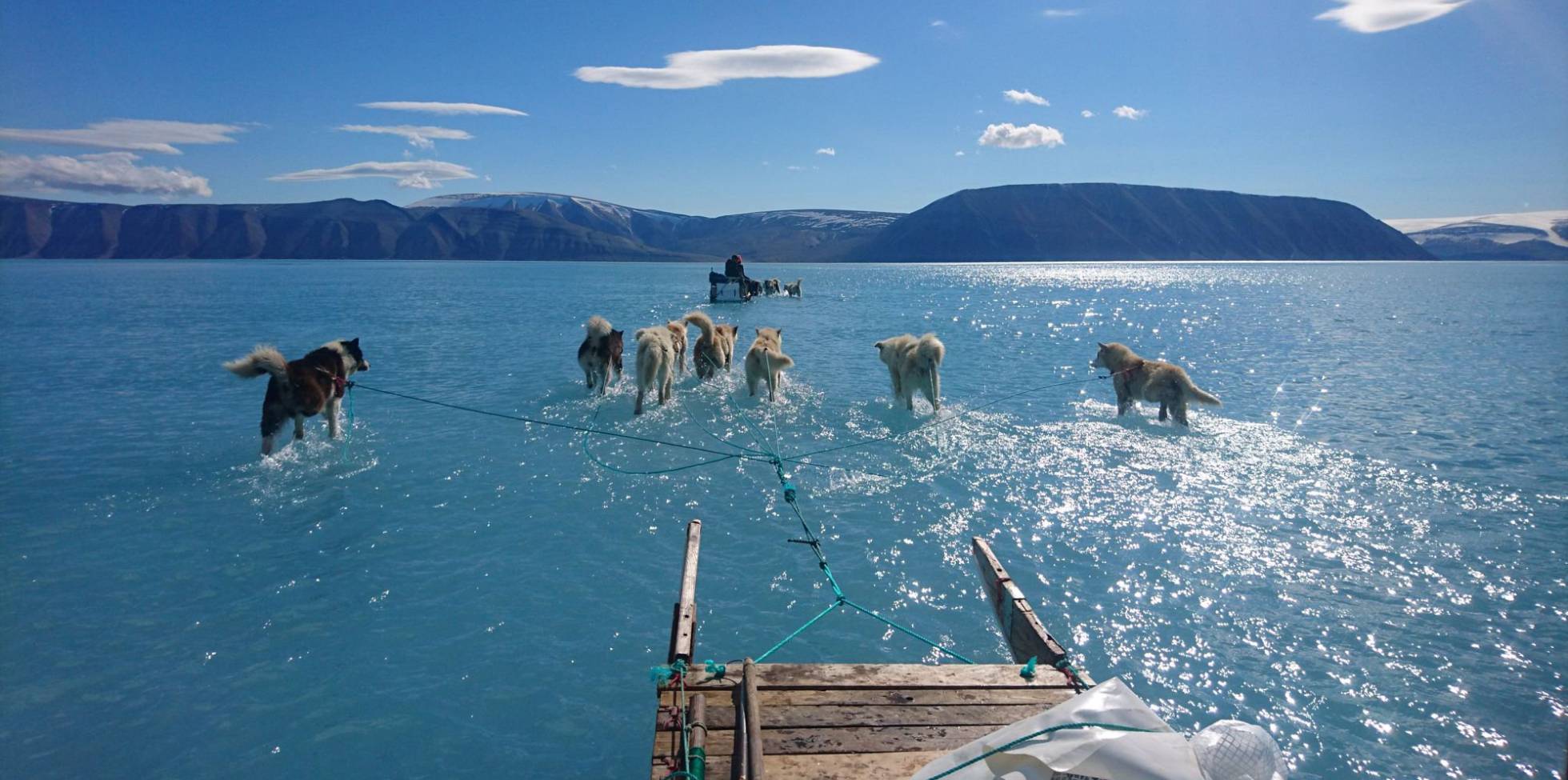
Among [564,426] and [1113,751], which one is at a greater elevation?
[1113,751]

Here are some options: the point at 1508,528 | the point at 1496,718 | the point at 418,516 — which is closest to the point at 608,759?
the point at 418,516

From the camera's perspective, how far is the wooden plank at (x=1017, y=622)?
17.1 feet

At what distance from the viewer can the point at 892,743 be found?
13.9 ft

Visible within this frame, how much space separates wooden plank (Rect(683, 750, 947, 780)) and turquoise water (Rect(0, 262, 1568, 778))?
4.59ft

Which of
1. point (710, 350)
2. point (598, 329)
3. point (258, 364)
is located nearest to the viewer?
point (258, 364)

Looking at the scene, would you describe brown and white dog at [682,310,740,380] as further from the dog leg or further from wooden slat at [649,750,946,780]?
wooden slat at [649,750,946,780]

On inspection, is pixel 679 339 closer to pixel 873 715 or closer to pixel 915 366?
pixel 915 366

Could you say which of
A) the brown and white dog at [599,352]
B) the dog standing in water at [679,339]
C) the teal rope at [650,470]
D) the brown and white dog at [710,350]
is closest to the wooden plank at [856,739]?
the teal rope at [650,470]

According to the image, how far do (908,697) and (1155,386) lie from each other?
11.4m

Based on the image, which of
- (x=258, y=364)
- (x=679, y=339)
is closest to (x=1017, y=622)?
(x=258, y=364)

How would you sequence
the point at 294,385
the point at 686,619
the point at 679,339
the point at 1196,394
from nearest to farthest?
the point at 686,619 < the point at 294,385 < the point at 1196,394 < the point at 679,339

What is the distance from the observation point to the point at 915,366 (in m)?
14.3

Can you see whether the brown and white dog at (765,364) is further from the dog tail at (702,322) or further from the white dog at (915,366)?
the white dog at (915,366)

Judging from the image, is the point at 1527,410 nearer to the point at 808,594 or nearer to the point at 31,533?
the point at 808,594
